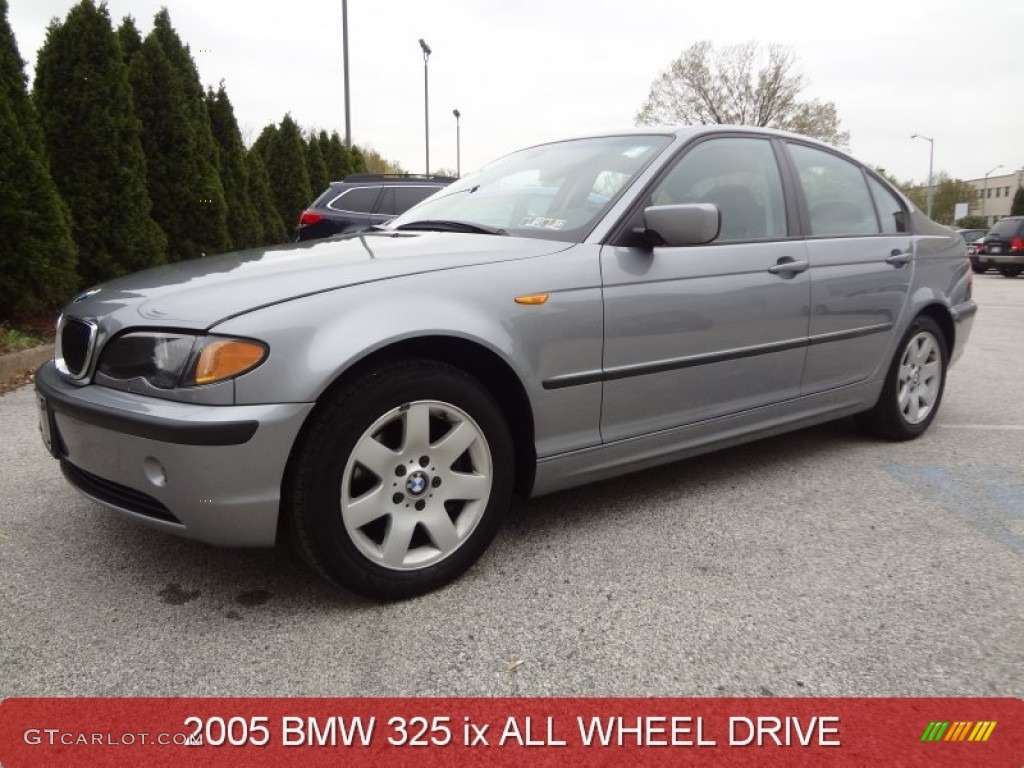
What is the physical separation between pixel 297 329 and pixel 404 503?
0.58m

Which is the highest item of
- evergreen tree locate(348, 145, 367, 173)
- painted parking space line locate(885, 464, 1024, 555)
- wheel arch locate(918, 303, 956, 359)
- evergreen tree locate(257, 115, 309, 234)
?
evergreen tree locate(348, 145, 367, 173)

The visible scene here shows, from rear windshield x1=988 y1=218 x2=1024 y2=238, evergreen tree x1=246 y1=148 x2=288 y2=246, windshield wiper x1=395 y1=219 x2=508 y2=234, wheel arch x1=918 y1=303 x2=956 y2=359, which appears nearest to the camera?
windshield wiper x1=395 y1=219 x2=508 y2=234

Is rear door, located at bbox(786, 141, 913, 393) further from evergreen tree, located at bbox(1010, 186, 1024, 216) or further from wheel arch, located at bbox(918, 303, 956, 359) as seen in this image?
evergreen tree, located at bbox(1010, 186, 1024, 216)

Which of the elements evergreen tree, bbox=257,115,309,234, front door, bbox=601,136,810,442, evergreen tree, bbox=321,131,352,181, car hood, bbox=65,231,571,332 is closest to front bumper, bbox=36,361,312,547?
car hood, bbox=65,231,571,332

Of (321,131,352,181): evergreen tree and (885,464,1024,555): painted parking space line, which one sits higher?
(321,131,352,181): evergreen tree

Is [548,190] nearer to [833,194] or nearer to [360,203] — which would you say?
[833,194]

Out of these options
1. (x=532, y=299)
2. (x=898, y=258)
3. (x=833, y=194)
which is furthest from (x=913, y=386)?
(x=532, y=299)

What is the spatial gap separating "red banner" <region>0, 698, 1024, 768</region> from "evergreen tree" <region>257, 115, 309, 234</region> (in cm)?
1376

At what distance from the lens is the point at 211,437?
1916 mm

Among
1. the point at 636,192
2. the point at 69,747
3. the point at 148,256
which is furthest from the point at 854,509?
the point at 148,256

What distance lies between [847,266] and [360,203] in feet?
23.5

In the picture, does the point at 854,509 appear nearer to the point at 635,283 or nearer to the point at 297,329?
the point at 635,283

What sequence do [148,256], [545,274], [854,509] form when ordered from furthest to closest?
[148,256], [854,509], [545,274]

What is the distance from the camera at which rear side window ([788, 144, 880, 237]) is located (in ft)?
11.2
